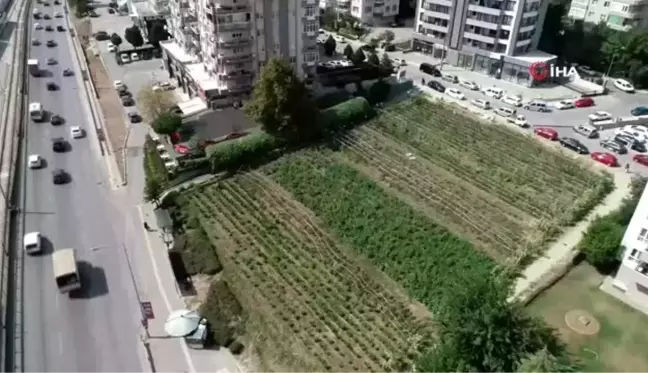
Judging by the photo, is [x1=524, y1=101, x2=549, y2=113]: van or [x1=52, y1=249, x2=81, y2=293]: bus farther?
[x1=524, y1=101, x2=549, y2=113]: van

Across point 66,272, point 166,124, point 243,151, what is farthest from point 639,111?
point 66,272

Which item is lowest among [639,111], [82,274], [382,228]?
[82,274]

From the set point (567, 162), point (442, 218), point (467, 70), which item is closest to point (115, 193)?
point (442, 218)

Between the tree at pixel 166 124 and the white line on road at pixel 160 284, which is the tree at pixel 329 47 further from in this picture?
the white line on road at pixel 160 284

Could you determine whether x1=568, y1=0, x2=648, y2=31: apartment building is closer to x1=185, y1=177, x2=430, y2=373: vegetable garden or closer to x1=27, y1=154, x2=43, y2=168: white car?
x1=185, y1=177, x2=430, y2=373: vegetable garden

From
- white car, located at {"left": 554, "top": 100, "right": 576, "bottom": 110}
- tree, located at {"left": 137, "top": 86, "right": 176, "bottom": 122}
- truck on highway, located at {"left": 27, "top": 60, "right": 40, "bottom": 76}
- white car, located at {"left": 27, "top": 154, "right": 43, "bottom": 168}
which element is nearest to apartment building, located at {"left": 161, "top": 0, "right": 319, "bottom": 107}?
tree, located at {"left": 137, "top": 86, "right": 176, "bottom": 122}

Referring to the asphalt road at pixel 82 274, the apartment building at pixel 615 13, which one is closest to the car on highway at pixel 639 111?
the apartment building at pixel 615 13

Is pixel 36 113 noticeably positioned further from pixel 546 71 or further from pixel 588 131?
pixel 546 71
